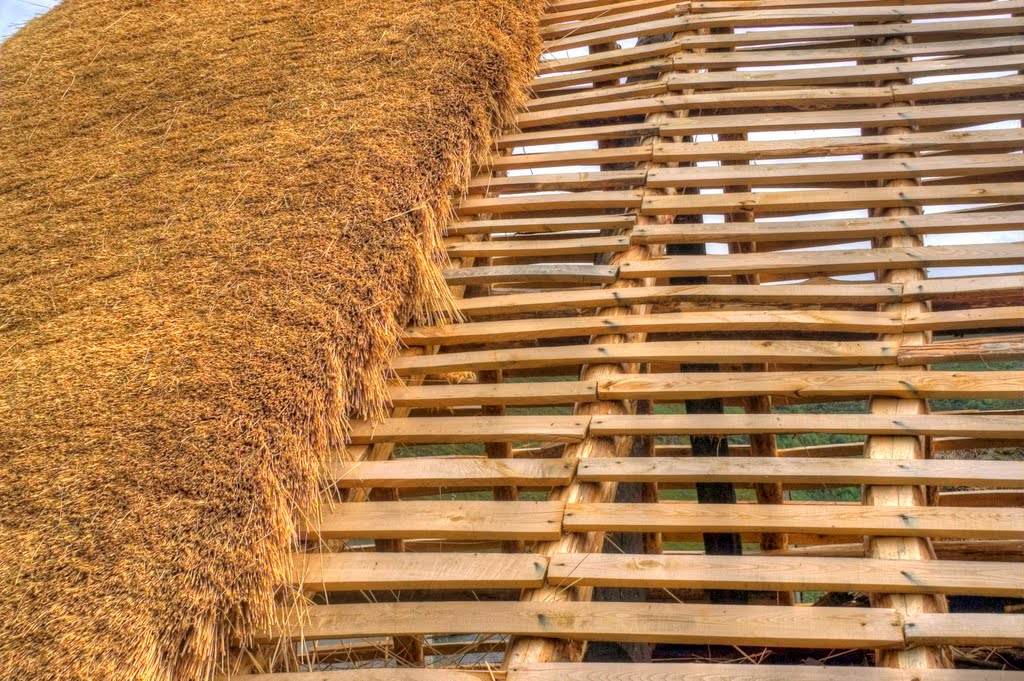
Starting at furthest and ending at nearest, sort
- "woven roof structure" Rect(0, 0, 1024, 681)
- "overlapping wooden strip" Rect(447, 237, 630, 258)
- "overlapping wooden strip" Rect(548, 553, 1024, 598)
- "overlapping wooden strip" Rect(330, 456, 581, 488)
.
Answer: "overlapping wooden strip" Rect(447, 237, 630, 258), "overlapping wooden strip" Rect(330, 456, 581, 488), "woven roof structure" Rect(0, 0, 1024, 681), "overlapping wooden strip" Rect(548, 553, 1024, 598)

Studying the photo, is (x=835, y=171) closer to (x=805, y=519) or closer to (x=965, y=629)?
(x=805, y=519)

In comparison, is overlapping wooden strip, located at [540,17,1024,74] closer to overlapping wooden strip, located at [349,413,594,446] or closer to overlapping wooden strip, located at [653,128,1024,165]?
overlapping wooden strip, located at [653,128,1024,165]

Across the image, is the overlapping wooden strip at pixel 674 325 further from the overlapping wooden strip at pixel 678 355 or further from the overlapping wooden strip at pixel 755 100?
the overlapping wooden strip at pixel 755 100

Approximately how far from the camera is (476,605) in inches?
64.9

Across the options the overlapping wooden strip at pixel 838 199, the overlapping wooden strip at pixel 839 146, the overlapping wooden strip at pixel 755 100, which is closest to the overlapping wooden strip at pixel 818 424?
the overlapping wooden strip at pixel 838 199

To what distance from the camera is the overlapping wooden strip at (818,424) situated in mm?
1748

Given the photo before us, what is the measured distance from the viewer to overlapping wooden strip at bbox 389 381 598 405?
81.8 inches

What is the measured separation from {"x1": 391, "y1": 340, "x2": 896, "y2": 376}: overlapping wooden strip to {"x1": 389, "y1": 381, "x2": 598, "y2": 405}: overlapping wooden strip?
0.06 m

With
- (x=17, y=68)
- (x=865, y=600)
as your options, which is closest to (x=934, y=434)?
(x=865, y=600)

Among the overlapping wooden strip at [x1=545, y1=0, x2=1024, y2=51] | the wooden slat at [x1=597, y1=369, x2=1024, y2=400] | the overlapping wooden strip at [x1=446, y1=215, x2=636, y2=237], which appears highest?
the overlapping wooden strip at [x1=545, y1=0, x2=1024, y2=51]

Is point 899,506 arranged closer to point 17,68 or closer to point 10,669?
point 10,669

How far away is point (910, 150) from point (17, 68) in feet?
12.4

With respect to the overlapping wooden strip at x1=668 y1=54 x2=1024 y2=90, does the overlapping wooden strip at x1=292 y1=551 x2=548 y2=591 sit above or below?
below

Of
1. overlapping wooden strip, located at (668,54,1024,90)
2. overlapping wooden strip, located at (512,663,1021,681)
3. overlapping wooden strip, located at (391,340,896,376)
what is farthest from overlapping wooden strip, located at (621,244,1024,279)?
overlapping wooden strip, located at (512,663,1021,681)
